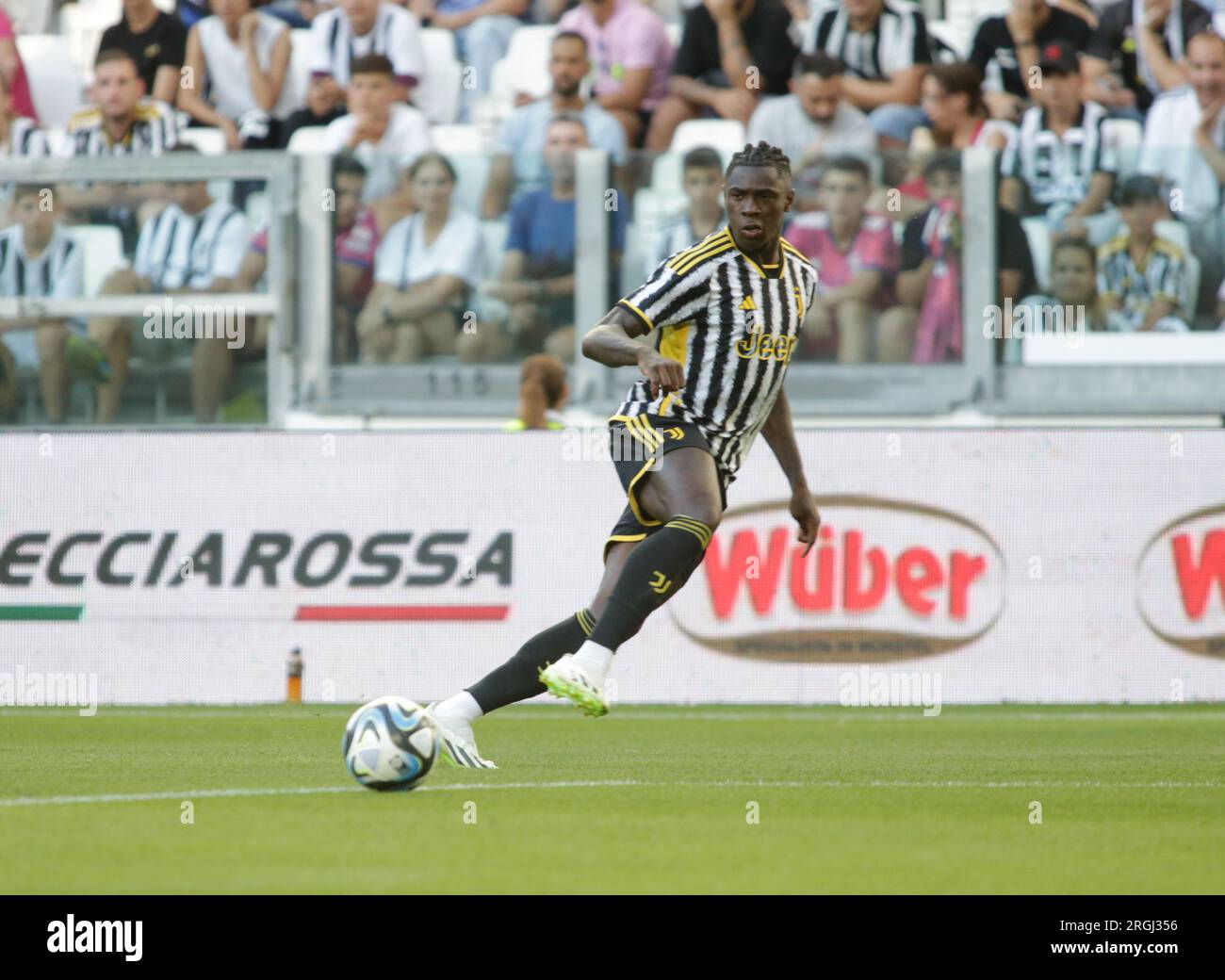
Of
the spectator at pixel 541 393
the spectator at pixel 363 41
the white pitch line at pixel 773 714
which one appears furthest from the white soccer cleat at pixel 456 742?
the spectator at pixel 363 41

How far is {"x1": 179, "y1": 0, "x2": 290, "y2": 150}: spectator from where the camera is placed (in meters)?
16.0

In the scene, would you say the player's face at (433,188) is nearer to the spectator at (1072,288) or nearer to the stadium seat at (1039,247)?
the stadium seat at (1039,247)

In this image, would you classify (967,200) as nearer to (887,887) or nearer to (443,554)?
(443,554)

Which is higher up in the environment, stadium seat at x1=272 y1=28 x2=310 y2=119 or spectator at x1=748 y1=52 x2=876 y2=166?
stadium seat at x1=272 y1=28 x2=310 y2=119

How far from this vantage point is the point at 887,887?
435 cm

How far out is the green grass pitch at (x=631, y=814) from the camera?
449 cm

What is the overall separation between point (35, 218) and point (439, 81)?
4.00 metres

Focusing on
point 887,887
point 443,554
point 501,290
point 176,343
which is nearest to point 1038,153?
point 501,290

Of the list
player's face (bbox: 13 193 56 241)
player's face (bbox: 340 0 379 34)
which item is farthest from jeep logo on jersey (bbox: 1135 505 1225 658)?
player's face (bbox: 340 0 379 34)


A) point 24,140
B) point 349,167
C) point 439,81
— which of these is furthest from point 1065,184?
point 24,140

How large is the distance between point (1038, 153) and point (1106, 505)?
252 cm

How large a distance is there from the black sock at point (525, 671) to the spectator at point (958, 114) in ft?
27.2

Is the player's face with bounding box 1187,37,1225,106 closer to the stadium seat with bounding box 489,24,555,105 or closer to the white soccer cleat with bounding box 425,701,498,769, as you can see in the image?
the stadium seat with bounding box 489,24,555,105
